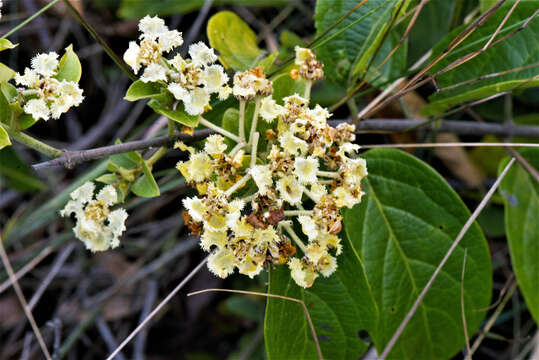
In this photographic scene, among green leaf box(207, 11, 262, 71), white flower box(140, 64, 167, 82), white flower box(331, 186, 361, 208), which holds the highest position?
green leaf box(207, 11, 262, 71)

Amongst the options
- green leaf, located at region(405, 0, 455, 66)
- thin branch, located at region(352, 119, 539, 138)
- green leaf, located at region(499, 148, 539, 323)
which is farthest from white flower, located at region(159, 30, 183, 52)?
green leaf, located at region(405, 0, 455, 66)

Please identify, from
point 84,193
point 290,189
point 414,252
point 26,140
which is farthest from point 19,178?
point 414,252

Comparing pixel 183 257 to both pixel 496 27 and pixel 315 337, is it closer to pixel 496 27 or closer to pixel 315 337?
pixel 315 337

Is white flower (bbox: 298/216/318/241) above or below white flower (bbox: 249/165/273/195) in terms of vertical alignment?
below

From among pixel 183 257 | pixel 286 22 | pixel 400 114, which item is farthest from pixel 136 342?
pixel 286 22

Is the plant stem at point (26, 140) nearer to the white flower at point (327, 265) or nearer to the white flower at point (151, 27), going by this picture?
the white flower at point (151, 27)

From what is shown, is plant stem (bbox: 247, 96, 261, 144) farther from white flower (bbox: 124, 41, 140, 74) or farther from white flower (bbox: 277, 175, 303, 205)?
white flower (bbox: 124, 41, 140, 74)
